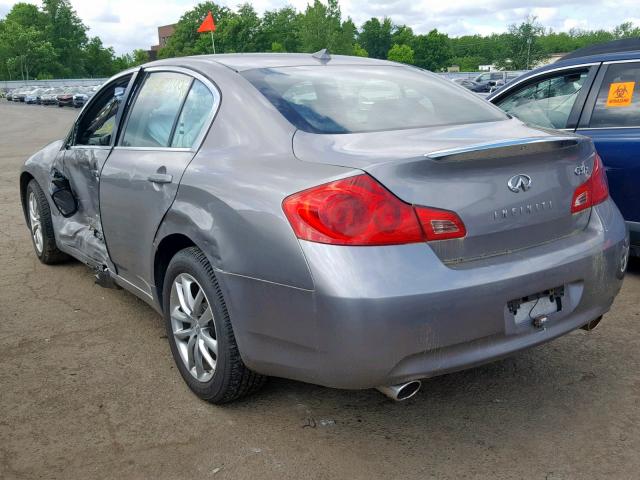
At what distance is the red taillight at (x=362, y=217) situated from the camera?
2449 mm

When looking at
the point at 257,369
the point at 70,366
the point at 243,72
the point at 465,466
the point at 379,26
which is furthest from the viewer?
the point at 379,26

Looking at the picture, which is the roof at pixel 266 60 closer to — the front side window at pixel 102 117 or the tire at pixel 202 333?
the front side window at pixel 102 117

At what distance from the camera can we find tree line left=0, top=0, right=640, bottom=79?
345 ft

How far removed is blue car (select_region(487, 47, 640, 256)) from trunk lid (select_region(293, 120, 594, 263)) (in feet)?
6.52

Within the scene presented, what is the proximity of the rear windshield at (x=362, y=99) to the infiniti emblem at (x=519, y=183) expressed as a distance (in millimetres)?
587

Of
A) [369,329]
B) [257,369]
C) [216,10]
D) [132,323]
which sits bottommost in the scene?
[132,323]

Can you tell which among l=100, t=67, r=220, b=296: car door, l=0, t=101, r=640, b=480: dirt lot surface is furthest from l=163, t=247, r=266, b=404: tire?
l=100, t=67, r=220, b=296: car door

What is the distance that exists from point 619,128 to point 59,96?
184 feet

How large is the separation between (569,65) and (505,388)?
3.05m

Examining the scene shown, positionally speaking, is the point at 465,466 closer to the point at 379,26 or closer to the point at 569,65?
the point at 569,65

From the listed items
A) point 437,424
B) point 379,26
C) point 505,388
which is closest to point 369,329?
point 437,424

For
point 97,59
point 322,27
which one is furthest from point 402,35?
point 97,59

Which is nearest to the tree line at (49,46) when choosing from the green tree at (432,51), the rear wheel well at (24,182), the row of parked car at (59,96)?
the row of parked car at (59,96)

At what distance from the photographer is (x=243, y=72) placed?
→ 10.8 ft
